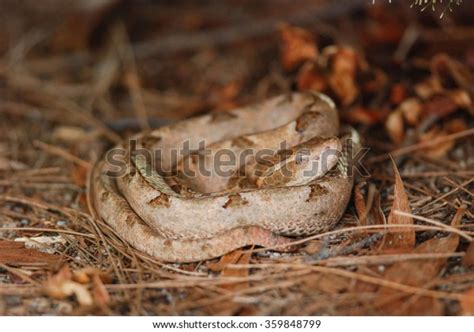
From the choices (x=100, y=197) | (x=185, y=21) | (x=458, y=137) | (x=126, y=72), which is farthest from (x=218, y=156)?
(x=185, y=21)

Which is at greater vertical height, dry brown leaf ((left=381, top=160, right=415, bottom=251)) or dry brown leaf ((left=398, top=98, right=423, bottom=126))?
dry brown leaf ((left=398, top=98, right=423, bottom=126))

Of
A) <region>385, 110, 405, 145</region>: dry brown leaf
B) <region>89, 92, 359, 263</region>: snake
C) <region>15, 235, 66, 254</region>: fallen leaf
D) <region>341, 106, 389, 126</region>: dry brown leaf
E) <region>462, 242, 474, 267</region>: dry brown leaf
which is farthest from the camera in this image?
<region>341, 106, 389, 126</region>: dry brown leaf

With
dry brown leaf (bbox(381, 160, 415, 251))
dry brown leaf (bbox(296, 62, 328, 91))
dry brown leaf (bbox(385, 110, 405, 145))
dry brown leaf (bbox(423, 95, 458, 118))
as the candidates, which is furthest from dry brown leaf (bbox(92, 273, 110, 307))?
dry brown leaf (bbox(423, 95, 458, 118))

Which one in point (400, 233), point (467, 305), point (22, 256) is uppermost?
point (400, 233)

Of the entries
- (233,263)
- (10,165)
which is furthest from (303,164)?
(10,165)

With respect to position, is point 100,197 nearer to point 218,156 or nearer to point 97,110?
point 218,156

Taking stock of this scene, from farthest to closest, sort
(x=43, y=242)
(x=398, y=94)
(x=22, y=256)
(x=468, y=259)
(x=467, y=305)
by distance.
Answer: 1. (x=398, y=94)
2. (x=43, y=242)
3. (x=22, y=256)
4. (x=468, y=259)
5. (x=467, y=305)

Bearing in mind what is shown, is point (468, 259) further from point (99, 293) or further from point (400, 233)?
point (99, 293)

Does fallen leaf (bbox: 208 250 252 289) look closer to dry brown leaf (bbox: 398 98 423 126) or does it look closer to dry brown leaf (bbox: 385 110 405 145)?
dry brown leaf (bbox: 385 110 405 145)
